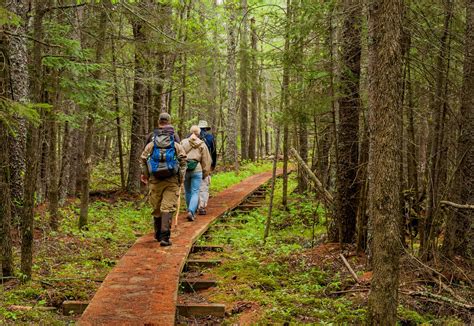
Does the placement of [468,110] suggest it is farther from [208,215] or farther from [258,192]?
[258,192]

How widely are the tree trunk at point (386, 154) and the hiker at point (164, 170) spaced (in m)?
4.36

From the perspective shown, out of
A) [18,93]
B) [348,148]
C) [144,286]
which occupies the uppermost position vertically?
[18,93]

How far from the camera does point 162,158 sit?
825 centimetres

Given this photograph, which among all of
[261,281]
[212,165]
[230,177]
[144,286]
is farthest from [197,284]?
[230,177]

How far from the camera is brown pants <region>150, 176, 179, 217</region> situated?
8.45 m

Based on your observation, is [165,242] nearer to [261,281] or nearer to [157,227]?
[157,227]

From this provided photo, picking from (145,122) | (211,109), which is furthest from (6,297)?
(211,109)

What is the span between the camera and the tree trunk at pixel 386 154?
4680mm

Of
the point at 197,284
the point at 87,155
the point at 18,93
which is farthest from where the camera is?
the point at 87,155

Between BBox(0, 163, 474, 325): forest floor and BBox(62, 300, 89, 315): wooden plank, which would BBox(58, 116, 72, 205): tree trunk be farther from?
BBox(62, 300, 89, 315): wooden plank

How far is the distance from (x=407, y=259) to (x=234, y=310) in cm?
293

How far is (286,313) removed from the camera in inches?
233

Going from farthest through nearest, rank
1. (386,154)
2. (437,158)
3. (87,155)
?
(87,155) → (437,158) → (386,154)

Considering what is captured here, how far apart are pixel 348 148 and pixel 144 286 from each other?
4.73 meters
